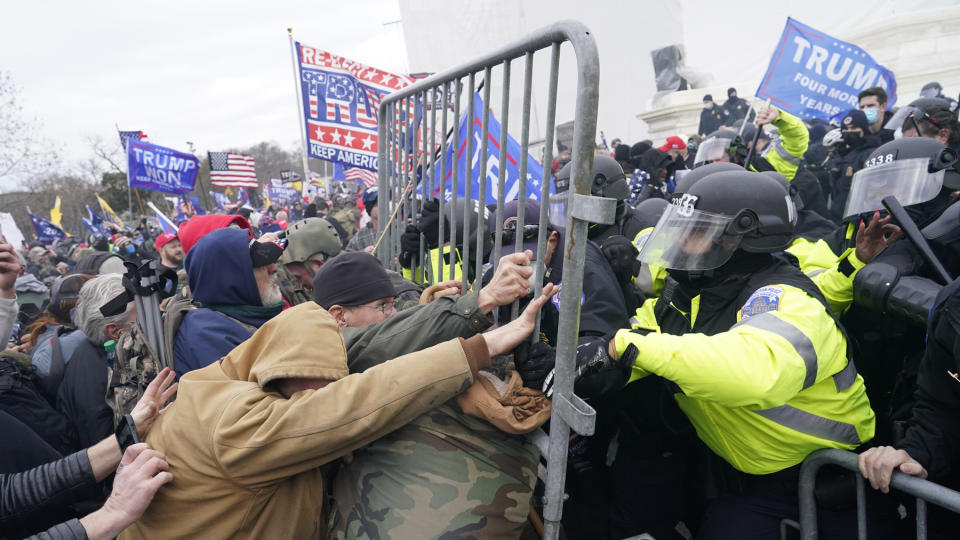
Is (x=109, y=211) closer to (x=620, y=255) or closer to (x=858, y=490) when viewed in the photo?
(x=620, y=255)

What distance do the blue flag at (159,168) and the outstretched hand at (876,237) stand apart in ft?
36.8

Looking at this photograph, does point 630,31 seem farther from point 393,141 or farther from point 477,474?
point 477,474

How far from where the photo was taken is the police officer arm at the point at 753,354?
1.83m

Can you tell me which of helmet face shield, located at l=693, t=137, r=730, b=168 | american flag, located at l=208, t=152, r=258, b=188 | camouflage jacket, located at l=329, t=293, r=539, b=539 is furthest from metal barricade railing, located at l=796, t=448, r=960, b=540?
american flag, located at l=208, t=152, r=258, b=188

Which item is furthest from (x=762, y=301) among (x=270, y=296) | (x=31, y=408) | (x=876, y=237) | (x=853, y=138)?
(x=853, y=138)

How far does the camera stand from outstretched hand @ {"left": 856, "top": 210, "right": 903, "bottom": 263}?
272 cm

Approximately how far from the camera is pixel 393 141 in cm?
333

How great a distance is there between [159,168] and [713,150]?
9.93 metres

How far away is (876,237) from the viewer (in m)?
2.76

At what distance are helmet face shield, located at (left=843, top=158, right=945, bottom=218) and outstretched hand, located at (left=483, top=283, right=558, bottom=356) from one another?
2.05 meters

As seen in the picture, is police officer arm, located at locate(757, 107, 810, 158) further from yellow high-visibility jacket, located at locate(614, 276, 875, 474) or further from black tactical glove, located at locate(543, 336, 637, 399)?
black tactical glove, located at locate(543, 336, 637, 399)

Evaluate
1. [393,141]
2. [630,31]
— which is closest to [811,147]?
[393,141]

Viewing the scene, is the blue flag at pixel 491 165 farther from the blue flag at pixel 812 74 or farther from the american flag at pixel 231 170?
the american flag at pixel 231 170

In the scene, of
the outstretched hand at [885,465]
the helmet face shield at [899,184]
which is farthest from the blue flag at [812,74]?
the outstretched hand at [885,465]
